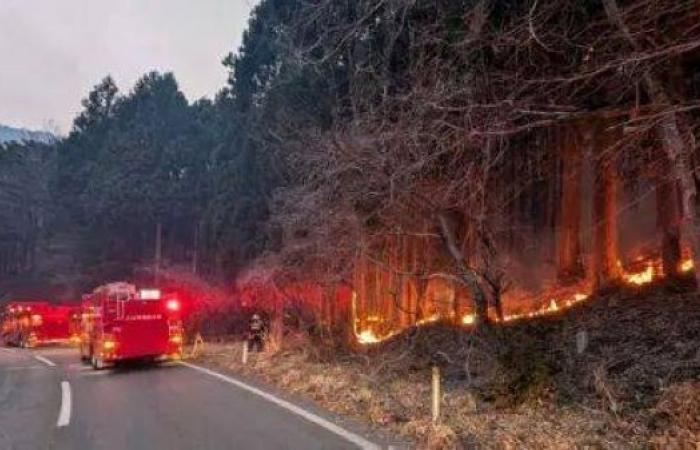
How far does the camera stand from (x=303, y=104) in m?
24.0

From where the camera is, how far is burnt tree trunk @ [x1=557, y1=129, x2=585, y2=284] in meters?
18.2

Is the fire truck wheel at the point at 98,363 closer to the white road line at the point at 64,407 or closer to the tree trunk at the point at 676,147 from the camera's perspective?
the white road line at the point at 64,407

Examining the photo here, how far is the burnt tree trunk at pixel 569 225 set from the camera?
59.8ft

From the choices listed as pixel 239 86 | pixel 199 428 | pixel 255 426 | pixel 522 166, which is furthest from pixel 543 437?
pixel 239 86

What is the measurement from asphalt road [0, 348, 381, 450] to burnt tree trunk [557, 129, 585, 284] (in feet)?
29.3

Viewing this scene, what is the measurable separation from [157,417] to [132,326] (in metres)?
9.98

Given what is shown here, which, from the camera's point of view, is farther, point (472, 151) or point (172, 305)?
point (172, 305)

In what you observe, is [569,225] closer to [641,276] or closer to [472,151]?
[641,276]

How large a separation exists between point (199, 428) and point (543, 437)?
15.7 feet

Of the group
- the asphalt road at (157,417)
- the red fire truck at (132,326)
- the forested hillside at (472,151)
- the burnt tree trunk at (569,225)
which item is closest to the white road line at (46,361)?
the red fire truck at (132,326)

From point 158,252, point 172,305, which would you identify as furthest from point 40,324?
point 158,252

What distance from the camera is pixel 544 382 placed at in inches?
419

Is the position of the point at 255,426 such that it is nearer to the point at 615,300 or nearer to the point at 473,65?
the point at 473,65

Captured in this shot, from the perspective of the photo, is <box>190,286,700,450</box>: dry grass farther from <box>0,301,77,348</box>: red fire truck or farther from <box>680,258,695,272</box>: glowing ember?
<box>0,301,77,348</box>: red fire truck
